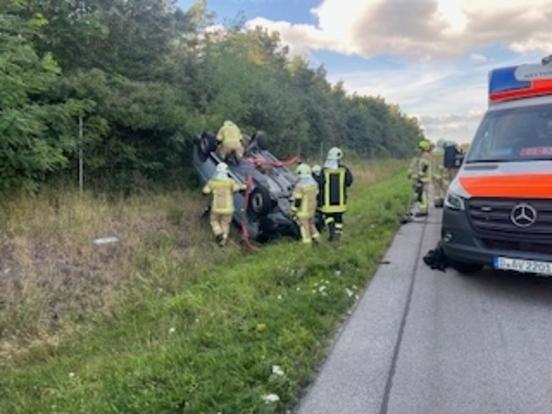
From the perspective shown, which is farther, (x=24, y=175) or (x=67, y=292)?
(x=24, y=175)

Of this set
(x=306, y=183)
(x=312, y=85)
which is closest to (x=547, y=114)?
(x=306, y=183)

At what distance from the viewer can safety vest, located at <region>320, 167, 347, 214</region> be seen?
8.79 metres

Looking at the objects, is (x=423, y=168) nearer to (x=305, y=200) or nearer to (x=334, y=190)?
(x=334, y=190)

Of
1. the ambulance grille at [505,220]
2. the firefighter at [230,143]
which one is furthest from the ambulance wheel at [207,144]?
the ambulance grille at [505,220]

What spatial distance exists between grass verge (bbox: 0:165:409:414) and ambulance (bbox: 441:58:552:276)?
4.66ft

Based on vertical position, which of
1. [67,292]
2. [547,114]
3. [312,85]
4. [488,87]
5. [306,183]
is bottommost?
[67,292]

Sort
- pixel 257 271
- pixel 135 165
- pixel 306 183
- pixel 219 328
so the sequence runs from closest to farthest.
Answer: pixel 219 328, pixel 257 271, pixel 306 183, pixel 135 165

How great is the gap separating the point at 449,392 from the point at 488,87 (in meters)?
4.92

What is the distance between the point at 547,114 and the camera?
254 inches

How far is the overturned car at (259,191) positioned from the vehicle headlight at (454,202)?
12.1 feet

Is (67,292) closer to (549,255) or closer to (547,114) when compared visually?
(549,255)

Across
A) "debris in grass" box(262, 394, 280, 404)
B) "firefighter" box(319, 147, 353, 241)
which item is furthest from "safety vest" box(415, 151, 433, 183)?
"debris in grass" box(262, 394, 280, 404)

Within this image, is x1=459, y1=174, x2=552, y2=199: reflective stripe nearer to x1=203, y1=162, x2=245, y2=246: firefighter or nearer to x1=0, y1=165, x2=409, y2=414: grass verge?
x1=0, y1=165, x2=409, y2=414: grass verge

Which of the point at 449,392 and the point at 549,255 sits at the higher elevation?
the point at 549,255
